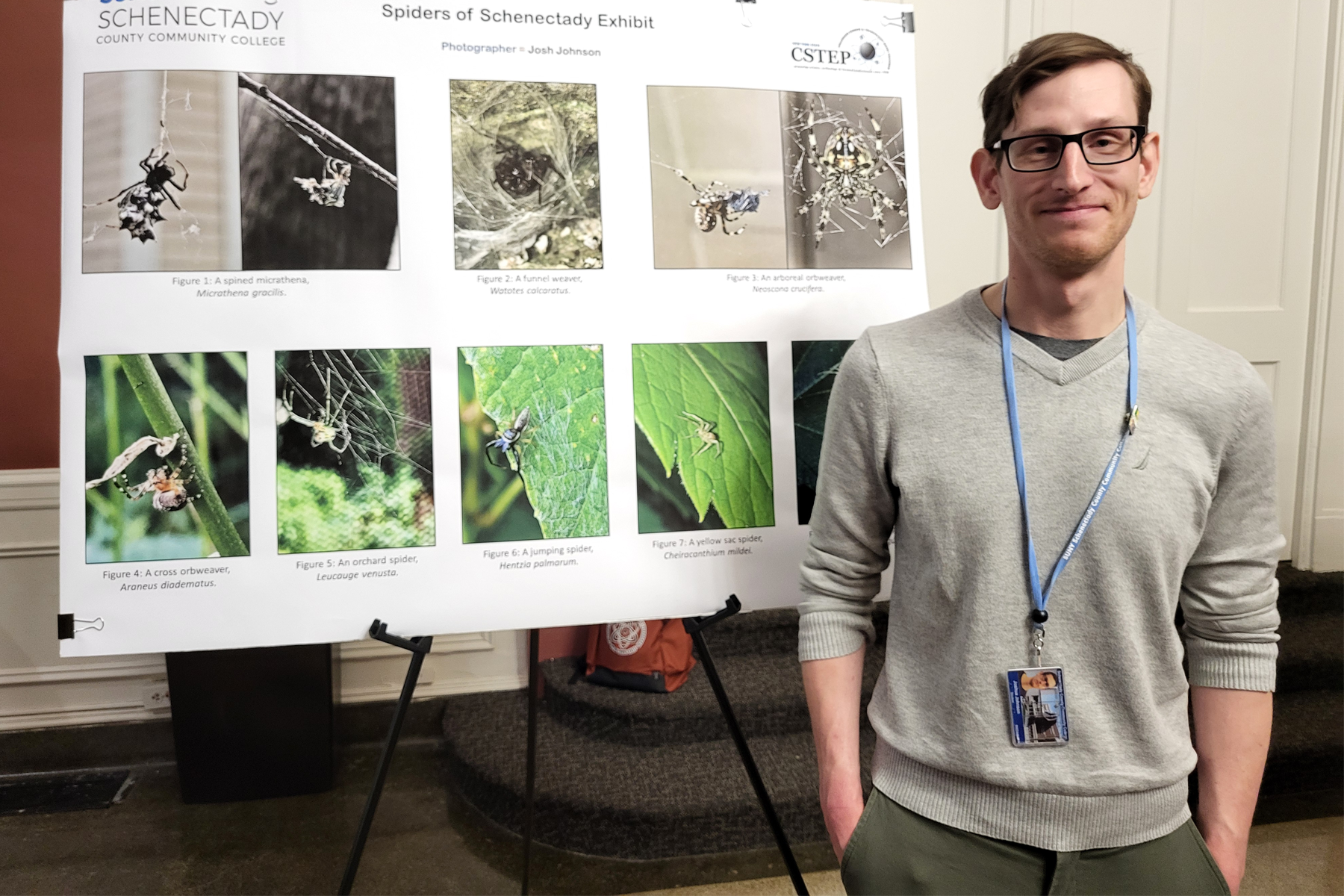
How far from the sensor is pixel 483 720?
2742 mm

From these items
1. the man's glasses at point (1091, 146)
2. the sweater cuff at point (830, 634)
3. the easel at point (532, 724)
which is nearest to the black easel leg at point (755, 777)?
the easel at point (532, 724)

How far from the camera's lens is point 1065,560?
1069mm

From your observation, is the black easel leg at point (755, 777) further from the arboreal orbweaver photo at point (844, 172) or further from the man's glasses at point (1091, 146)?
the man's glasses at point (1091, 146)

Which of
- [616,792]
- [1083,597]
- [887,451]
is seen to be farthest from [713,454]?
[616,792]

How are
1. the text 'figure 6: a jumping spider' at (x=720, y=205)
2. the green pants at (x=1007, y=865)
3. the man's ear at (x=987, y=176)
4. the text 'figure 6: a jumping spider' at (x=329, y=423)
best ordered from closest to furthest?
the green pants at (x=1007, y=865)
the man's ear at (x=987, y=176)
the text 'figure 6: a jumping spider' at (x=329, y=423)
the text 'figure 6: a jumping spider' at (x=720, y=205)

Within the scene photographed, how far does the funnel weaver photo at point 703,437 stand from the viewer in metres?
1.36

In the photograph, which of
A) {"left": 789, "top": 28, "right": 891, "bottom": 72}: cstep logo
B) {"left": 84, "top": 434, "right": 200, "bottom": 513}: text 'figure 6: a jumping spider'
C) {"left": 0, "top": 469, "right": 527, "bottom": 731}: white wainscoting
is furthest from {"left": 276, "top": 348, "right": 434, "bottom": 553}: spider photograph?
{"left": 0, "top": 469, "right": 527, "bottom": 731}: white wainscoting

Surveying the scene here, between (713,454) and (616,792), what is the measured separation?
1321 mm

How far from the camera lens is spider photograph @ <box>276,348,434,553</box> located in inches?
49.8

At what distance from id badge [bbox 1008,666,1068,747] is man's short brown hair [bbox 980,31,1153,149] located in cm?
69

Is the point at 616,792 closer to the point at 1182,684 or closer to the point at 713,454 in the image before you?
the point at 713,454

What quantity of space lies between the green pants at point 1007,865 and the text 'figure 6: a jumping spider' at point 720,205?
0.90 meters

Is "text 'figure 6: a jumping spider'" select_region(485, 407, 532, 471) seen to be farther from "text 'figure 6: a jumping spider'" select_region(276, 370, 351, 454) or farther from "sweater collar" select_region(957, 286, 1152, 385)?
"sweater collar" select_region(957, 286, 1152, 385)

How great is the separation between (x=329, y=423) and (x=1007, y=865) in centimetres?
109
